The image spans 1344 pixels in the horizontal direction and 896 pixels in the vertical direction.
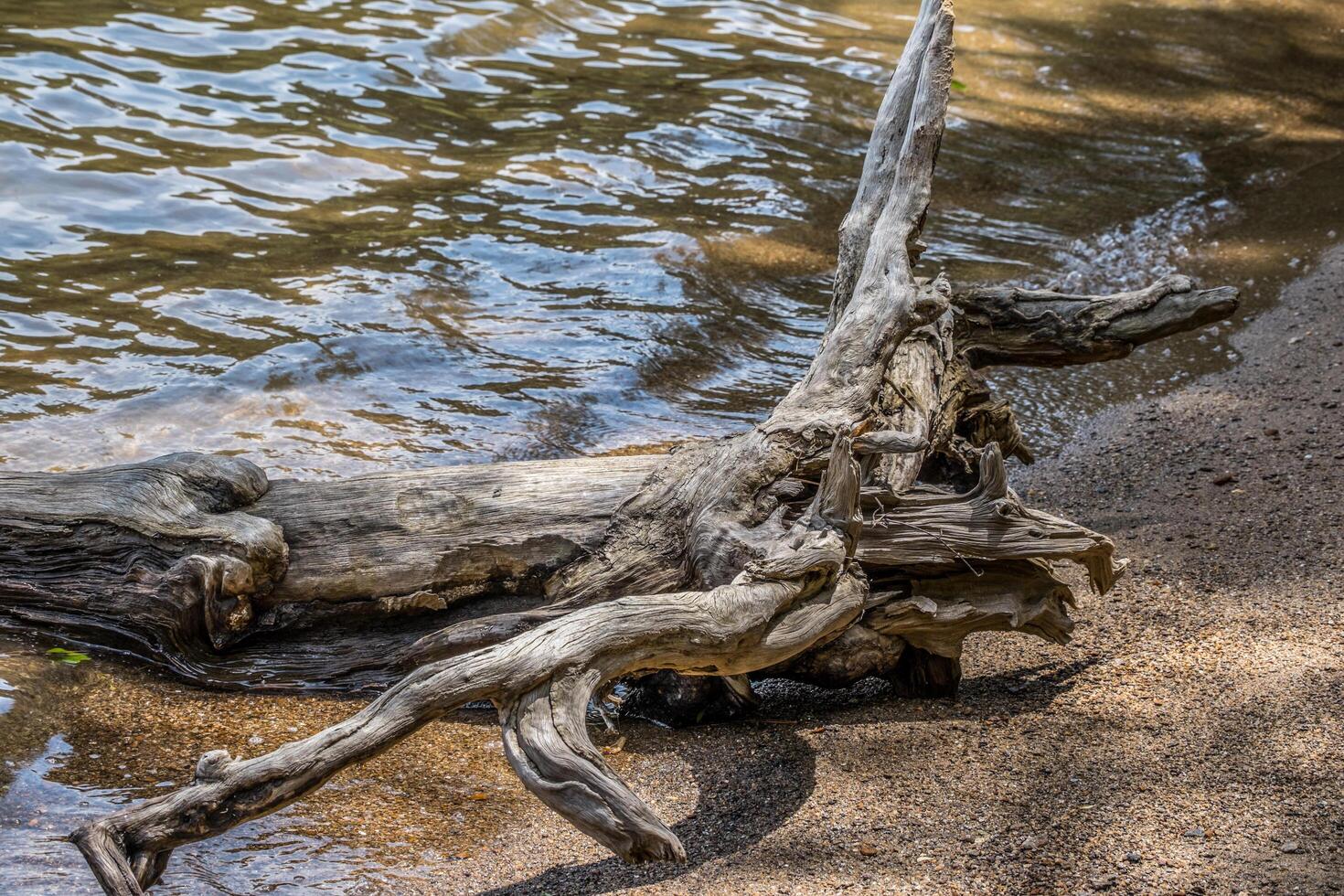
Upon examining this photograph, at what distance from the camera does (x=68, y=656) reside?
3641 mm

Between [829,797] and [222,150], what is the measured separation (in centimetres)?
668

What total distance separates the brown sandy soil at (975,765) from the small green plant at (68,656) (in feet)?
0.11

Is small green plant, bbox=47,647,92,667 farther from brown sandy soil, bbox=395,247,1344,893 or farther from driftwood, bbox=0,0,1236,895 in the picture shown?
brown sandy soil, bbox=395,247,1344,893

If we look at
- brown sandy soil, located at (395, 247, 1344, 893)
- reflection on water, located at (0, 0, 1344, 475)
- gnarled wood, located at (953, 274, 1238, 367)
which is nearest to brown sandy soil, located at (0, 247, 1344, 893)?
brown sandy soil, located at (395, 247, 1344, 893)

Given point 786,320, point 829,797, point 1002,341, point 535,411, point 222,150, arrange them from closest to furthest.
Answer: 1. point 829,797
2. point 1002,341
3. point 535,411
4. point 786,320
5. point 222,150

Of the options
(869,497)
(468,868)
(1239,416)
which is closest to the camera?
(468,868)

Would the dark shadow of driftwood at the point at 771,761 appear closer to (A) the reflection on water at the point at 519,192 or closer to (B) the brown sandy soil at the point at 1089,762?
(B) the brown sandy soil at the point at 1089,762

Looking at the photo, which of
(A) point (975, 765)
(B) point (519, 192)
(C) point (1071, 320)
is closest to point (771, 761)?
(A) point (975, 765)

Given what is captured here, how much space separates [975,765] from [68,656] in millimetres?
2594

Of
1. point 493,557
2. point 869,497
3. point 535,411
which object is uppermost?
point 869,497

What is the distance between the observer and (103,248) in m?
6.95

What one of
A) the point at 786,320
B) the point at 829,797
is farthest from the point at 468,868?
the point at 786,320

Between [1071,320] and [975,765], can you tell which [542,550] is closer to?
[975,765]

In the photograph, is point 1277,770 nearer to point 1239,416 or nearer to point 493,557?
point 493,557
